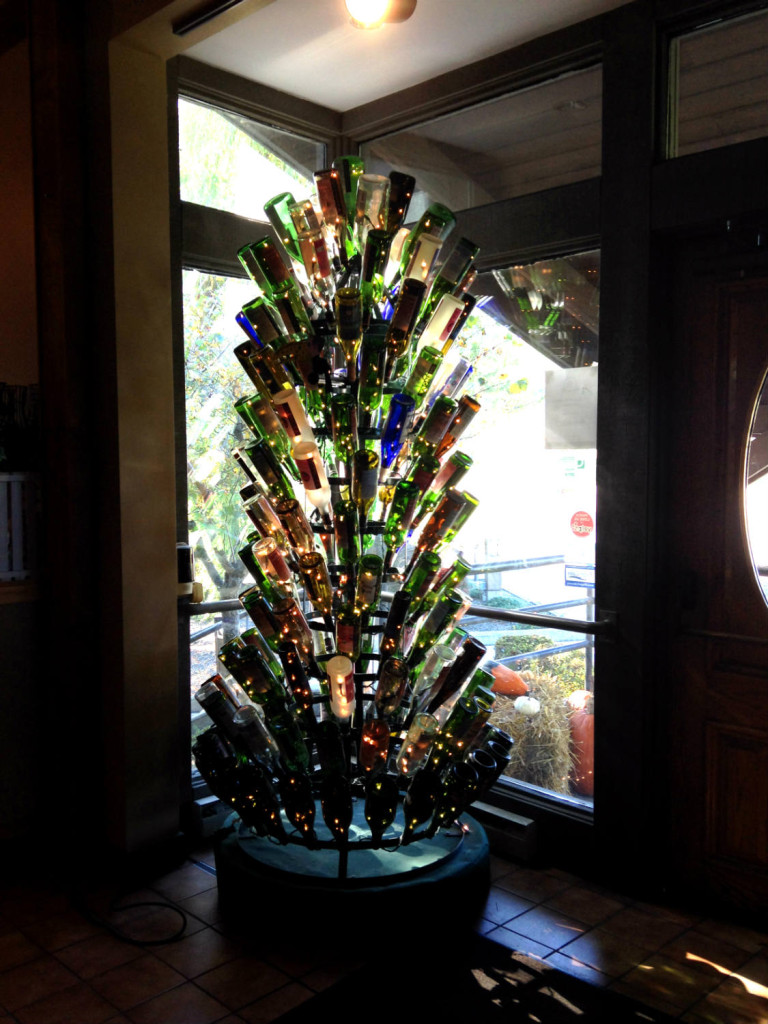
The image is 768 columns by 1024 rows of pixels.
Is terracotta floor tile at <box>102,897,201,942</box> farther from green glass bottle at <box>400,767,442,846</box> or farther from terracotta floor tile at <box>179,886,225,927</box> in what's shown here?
green glass bottle at <box>400,767,442,846</box>

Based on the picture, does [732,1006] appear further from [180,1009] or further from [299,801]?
[180,1009]

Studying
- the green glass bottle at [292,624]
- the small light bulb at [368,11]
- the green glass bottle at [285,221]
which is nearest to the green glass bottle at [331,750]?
the green glass bottle at [292,624]

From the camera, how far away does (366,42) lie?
3242 millimetres

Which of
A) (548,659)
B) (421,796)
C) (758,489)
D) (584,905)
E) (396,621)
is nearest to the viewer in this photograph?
(421,796)

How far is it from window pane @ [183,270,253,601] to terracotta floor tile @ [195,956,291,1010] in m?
1.41

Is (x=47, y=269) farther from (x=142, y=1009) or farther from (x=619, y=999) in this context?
(x=619, y=999)

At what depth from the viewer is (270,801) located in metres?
2.66

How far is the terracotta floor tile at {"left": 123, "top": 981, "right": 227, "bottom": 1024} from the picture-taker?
229 cm

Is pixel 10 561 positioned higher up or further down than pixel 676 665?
higher up

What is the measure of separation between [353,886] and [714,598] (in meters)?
1.43

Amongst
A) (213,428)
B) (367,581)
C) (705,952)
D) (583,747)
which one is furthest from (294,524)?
(705,952)

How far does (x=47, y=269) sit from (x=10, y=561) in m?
1.04

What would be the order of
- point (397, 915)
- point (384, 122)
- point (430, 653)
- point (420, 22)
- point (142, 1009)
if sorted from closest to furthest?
point (142, 1009) → point (397, 915) → point (430, 653) → point (420, 22) → point (384, 122)

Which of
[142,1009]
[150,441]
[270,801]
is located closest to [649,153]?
[150,441]
